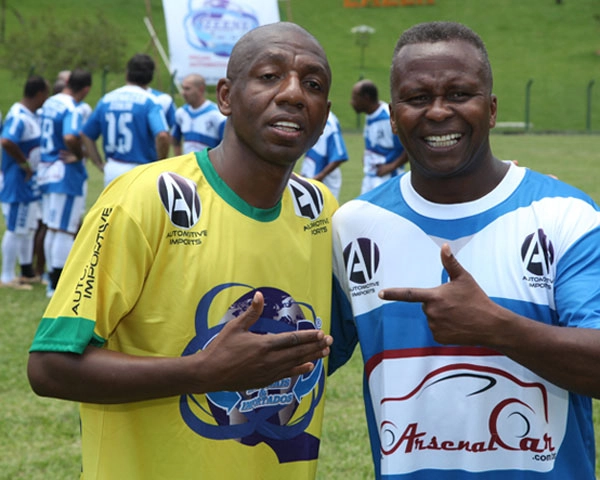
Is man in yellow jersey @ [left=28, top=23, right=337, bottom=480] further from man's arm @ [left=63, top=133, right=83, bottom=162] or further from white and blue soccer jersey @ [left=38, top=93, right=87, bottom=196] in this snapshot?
white and blue soccer jersey @ [left=38, top=93, right=87, bottom=196]

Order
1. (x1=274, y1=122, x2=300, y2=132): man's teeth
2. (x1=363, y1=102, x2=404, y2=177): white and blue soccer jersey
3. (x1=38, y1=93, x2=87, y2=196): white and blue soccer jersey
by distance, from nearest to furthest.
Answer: (x1=274, y1=122, x2=300, y2=132): man's teeth < (x1=38, y1=93, x2=87, y2=196): white and blue soccer jersey < (x1=363, y1=102, x2=404, y2=177): white and blue soccer jersey

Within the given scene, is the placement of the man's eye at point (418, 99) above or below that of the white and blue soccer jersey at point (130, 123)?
below

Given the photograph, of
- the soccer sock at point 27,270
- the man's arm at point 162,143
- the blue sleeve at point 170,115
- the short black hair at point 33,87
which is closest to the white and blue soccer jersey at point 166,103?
the blue sleeve at point 170,115

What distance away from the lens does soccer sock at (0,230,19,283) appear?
10.7m

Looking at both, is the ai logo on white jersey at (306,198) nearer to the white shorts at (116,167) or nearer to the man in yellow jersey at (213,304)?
the man in yellow jersey at (213,304)

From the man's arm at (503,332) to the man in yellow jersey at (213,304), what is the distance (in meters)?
0.32

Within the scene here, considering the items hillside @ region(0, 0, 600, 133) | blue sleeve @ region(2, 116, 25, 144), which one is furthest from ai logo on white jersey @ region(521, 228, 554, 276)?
hillside @ region(0, 0, 600, 133)

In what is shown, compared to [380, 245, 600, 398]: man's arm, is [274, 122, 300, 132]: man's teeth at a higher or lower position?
higher

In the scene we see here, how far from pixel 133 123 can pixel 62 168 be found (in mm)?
1223

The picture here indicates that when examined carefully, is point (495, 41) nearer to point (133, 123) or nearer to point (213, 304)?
point (133, 123)

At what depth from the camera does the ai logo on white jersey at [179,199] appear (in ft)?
8.09

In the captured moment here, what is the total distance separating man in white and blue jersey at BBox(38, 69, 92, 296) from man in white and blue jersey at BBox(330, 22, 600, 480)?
7.84 meters

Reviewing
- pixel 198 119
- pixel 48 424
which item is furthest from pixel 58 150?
pixel 48 424

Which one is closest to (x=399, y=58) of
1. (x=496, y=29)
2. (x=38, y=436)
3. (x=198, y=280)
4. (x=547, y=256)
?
(x=547, y=256)
